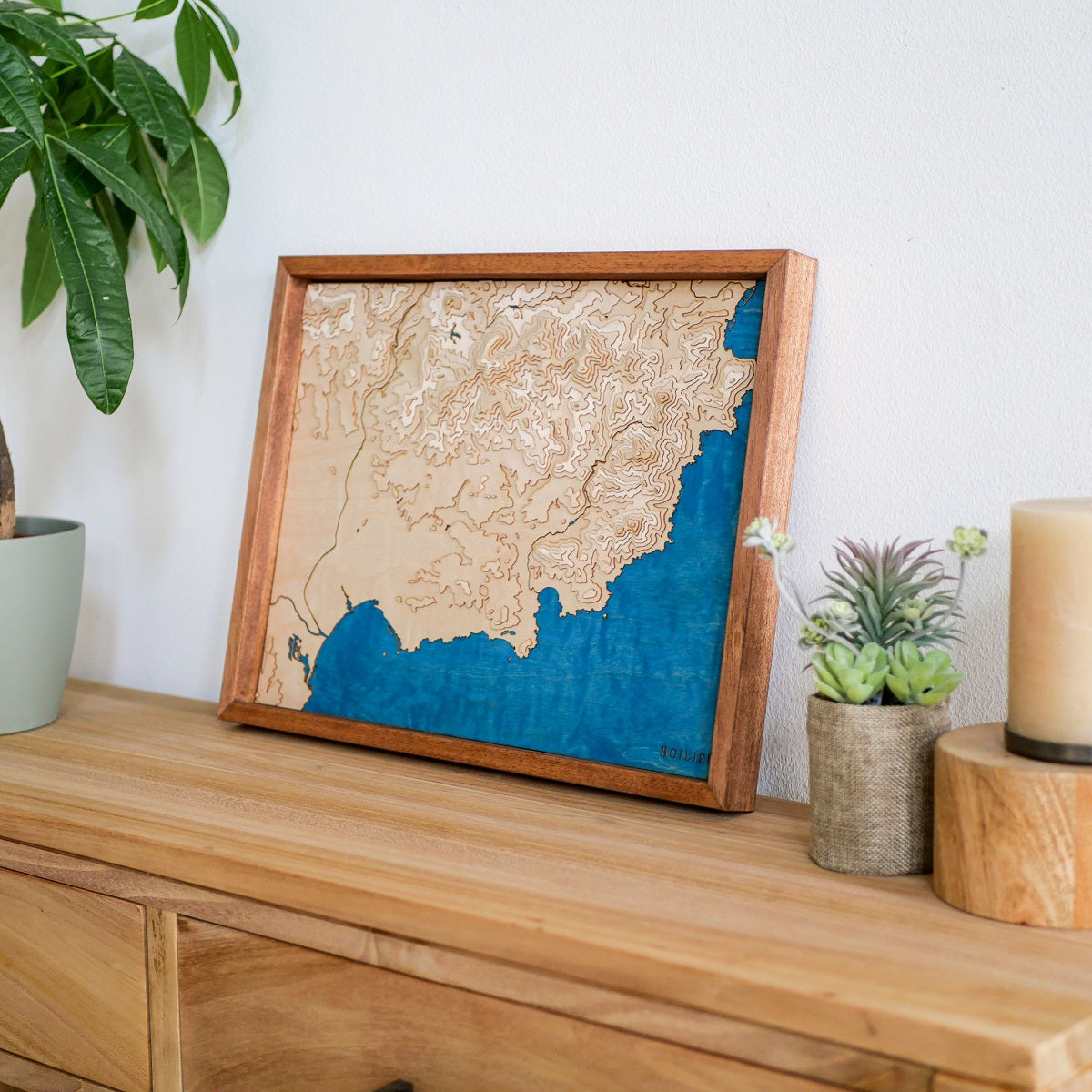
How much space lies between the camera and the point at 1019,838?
28.3 inches

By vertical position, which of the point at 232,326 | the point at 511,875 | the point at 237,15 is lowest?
the point at 511,875

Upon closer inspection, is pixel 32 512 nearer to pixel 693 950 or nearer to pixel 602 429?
pixel 602 429

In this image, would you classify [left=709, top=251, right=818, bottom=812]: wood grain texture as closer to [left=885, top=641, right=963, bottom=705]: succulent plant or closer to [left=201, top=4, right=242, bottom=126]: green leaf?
[left=885, top=641, right=963, bottom=705]: succulent plant

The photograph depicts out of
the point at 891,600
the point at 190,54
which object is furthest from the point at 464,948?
the point at 190,54

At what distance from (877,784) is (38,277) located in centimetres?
110

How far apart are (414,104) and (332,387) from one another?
0.30m

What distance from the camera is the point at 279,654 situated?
1.18 meters

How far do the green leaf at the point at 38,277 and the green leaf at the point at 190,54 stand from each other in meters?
0.30

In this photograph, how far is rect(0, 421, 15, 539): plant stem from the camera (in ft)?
3.68

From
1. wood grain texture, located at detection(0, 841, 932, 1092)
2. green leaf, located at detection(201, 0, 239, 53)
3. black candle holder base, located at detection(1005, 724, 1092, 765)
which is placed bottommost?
wood grain texture, located at detection(0, 841, 932, 1092)

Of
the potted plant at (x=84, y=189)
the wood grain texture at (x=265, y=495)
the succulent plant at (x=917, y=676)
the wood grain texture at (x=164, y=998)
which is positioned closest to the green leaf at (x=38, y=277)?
the potted plant at (x=84, y=189)

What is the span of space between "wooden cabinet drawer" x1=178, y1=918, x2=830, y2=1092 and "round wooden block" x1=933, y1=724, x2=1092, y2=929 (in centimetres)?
19

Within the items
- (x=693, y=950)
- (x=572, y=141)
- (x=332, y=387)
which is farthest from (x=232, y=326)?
(x=693, y=950)

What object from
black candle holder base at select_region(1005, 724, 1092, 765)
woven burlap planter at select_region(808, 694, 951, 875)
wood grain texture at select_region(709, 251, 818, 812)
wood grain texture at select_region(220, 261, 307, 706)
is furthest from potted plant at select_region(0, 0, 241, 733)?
black candle holder base at select_region(1005, 724, 1092, 765)
